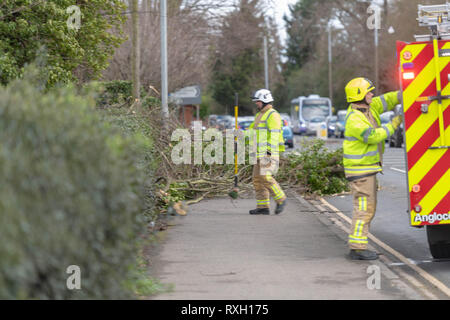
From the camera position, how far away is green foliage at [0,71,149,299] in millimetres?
4078

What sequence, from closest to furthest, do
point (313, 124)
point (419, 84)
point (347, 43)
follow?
point (419, 84) < point (313, 124) < point (347, 43)

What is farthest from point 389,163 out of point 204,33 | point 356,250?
point 356,250

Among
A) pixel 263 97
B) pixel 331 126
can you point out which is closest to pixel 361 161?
pixel 263 97

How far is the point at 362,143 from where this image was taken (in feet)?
27.5

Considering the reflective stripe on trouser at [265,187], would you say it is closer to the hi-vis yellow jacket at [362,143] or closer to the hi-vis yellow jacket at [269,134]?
the hi-vis yellow jacket at [269,134]

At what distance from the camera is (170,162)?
44.2 ft

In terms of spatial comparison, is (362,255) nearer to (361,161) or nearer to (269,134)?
(361,161)

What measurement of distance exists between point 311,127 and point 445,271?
4879 centimetres

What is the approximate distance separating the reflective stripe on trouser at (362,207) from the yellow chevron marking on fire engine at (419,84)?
99cm

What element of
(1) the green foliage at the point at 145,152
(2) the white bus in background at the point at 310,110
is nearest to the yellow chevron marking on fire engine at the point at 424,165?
(1) the green foliage at the point at 145,152

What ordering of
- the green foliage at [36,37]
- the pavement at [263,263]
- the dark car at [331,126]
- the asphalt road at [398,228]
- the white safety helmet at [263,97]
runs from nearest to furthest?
1. the pavement at [263,263]
2. the asphalt road at [398,228]
3. the white safety helmet at [263,97]
4. the green foliage at [36,37]
5. the dark car at [331,126]

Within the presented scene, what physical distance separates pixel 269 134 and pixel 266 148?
0.23 m

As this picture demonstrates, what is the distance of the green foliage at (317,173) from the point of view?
15.5 m

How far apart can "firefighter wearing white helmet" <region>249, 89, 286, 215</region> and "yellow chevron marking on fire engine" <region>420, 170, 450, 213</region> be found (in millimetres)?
4278
